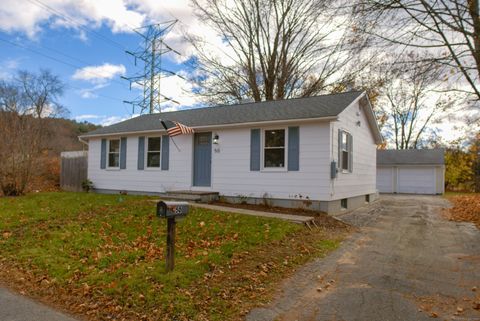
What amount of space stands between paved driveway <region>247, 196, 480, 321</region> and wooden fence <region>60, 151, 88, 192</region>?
45.4 ft

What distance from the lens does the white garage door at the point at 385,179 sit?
27500mm

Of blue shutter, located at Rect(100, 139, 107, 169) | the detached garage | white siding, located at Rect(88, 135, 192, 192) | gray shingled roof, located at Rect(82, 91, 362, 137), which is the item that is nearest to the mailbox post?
gray shingled roof, located at Rect(82, 91, 362, 137)

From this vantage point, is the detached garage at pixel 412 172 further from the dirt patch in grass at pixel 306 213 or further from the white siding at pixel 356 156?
the dirt patch in grass at pixel 306 213

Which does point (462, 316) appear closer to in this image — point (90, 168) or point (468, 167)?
point (90, 168)

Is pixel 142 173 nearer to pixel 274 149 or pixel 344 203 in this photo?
pixel 274 149

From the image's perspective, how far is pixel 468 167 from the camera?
31.4 meters

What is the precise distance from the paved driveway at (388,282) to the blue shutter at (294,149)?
10.3 feet

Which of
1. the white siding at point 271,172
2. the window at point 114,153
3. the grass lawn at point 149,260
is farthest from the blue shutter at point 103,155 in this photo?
the grass lawn at point 149,260

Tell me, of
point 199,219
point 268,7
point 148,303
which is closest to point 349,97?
point 199,219

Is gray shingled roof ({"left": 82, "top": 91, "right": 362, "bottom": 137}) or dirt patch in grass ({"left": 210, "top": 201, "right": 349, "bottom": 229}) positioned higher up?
gray shingled roof ({"left": 82, "top": 91, "right": 362, "bottom": 137})

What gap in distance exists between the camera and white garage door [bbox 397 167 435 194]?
86.7ft

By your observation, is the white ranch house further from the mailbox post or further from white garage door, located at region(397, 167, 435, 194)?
white garage door, located at region(397, 167, 435, 194)

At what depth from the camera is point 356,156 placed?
544 inches

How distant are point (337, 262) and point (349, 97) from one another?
7942mm
